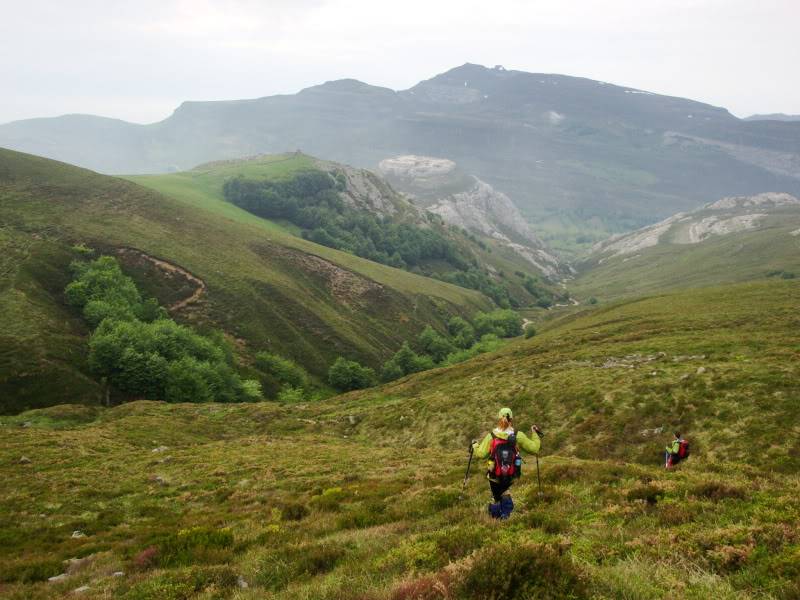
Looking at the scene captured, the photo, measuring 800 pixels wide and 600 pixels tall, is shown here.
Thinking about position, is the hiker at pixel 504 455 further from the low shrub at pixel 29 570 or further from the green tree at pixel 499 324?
the green tree at pixel 499 324

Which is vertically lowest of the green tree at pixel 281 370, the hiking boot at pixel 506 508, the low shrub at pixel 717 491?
the green tree at pixel 281 370

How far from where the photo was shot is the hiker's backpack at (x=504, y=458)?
12.6 meters

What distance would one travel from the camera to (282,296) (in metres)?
105

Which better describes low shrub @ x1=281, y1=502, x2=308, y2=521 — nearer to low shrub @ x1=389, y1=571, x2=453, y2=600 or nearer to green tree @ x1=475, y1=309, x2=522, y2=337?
low shrub @ x1=389, y1=571, x2=453, y2=600

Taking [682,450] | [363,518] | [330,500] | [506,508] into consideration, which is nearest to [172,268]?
[330,500]

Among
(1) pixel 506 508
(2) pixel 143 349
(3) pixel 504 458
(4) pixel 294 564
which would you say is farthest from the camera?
(2) pixel 143 349

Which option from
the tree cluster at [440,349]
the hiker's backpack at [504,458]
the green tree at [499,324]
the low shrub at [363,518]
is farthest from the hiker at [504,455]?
the green tree at [499,324]

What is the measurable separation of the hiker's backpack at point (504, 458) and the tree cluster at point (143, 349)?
61344 millimetres

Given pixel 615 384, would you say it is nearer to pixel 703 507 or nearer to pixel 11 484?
pixel 703 507

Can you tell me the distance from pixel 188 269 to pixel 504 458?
3952 inches

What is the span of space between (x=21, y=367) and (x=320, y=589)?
64.3 m

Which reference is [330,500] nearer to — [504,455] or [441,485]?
[441,485]

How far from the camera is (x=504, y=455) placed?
41.5 feet

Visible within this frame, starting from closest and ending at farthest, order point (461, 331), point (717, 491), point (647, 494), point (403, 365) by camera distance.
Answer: point (717, 491)
point (647, 494)
point (403, 365)
point (461, 331)
